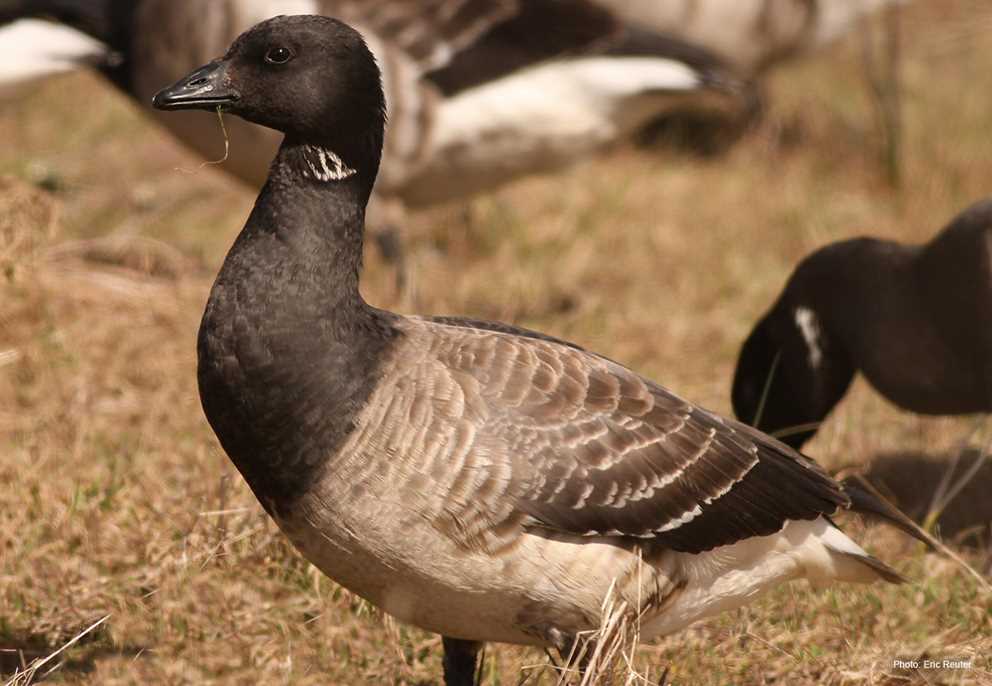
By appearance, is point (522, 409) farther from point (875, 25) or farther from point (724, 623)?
point (875, 25)

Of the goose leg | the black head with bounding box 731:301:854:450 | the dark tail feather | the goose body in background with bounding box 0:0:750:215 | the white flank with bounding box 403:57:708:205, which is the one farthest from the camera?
the white flank with bounding box 403:57:708:205

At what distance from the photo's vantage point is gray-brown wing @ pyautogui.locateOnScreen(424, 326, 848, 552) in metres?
3.62

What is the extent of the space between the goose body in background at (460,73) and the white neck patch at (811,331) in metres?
2.25

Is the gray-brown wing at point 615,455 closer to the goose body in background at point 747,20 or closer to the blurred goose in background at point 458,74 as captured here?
the blurred goose in background at point 458,74

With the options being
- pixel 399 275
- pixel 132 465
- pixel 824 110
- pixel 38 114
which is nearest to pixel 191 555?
pixel 132 465

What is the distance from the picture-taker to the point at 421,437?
3541 millimetres

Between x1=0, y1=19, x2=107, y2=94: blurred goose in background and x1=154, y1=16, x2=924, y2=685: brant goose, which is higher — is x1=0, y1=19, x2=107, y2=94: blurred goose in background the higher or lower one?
the lower one

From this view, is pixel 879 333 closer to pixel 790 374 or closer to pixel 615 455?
pixel 790 374

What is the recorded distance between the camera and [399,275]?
24.5ft

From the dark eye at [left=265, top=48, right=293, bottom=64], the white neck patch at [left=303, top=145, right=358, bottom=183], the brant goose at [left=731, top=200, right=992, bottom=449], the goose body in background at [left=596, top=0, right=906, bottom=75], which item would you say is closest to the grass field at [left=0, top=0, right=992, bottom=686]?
the brant goose at [left=731, top=200, right=992, bottom=449]

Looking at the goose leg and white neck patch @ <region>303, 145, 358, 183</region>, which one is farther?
the goose leg

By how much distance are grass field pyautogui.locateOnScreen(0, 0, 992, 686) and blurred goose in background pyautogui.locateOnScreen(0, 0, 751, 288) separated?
23.2 inches

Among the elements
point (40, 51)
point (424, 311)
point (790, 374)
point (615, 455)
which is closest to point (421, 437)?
point (615, 455)

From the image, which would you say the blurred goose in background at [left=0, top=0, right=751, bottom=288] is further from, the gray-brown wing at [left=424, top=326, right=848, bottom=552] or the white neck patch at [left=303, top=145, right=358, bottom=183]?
the gray-brown wing at [left=424, top=326, right=848, bottom=552]
